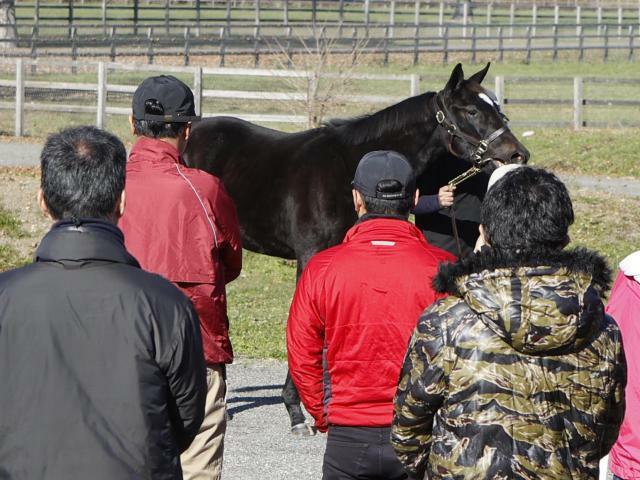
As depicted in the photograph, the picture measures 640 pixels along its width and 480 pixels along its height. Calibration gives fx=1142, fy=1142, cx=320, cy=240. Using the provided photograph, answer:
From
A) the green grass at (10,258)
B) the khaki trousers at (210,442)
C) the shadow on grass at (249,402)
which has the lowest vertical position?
the shadow on grass at (249,402)

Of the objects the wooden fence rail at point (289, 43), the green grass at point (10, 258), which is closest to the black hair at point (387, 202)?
the green grass at point (10, 258)

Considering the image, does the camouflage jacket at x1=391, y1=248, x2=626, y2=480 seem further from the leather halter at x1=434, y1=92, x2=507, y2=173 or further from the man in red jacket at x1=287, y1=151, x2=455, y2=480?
the leather halter at x1=434, y1=92, x2=507, y2=173

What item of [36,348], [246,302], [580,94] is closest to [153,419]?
[36,348]

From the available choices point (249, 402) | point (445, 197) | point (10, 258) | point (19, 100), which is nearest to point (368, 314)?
point (445, 197)

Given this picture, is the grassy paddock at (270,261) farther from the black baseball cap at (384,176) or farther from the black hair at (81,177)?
the black hair at (81,177)

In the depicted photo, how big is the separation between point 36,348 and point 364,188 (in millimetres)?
1506

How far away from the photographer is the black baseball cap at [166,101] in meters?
4.74

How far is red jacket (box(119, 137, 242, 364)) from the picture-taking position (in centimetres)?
459

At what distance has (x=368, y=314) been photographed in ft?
12.8

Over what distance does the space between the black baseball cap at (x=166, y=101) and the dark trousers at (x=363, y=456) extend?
5.16ft

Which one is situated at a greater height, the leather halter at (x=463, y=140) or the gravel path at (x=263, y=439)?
the leather halter at (x=463, y=140)

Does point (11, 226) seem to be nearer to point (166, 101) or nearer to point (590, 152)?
point (166, 101)

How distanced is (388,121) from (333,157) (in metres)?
0.45

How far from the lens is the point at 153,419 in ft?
9.62
